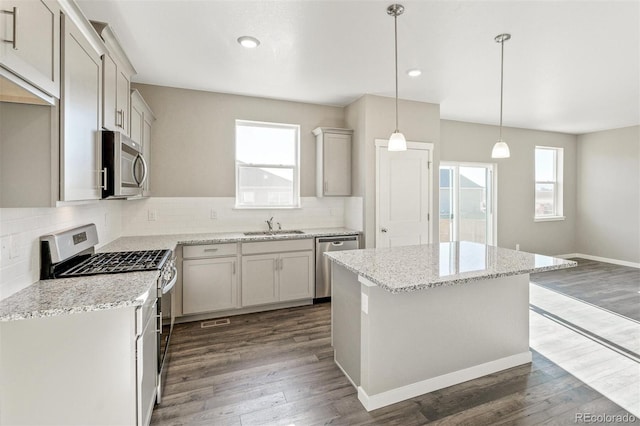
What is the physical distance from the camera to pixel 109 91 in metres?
2.15

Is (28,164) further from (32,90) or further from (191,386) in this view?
(191,386)

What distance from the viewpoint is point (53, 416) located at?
1.38 m

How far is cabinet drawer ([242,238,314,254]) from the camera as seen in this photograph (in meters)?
3.52

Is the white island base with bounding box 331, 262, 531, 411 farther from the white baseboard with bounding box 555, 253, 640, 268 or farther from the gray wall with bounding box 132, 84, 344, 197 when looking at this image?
the white baseboard with bounding box 555, 253, 640, 268

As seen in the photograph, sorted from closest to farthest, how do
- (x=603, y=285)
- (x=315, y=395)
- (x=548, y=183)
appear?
(x=315, y=395)
(x=603, y=285)
(x=548, y=183)

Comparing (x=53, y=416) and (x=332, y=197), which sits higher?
(x=332, y=197)

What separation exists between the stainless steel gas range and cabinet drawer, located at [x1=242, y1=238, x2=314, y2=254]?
105cm

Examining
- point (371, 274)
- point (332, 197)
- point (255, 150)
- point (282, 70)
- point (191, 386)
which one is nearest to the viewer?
point (371, 274)

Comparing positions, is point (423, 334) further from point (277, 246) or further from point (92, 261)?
point (92, 261)

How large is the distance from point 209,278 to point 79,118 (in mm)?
2096

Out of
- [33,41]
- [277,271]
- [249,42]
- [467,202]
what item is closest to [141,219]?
[277,271]

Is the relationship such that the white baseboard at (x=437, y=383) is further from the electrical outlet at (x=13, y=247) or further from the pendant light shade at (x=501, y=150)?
the electrical outlet at (x=13, y=247)

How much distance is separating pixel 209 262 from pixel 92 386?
6.42 feet

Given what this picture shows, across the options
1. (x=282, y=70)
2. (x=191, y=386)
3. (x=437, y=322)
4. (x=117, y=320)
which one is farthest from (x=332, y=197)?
(x=117, y=320)
